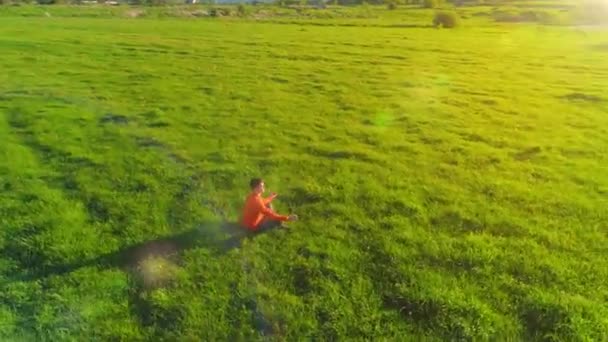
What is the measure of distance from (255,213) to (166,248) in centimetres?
150

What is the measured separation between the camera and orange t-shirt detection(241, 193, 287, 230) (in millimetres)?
8766

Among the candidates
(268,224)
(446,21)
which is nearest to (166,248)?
(268,224)

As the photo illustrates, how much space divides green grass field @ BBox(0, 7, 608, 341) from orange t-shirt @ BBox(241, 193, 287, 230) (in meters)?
0.35

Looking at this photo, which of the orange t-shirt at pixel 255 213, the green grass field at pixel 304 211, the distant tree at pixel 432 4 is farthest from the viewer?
the distant tree at pixel 432 4

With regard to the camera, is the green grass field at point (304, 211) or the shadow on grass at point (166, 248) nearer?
the green grass field at point (304, 211)

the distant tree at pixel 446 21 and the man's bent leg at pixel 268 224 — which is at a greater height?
the distant tree at pixel 446 21

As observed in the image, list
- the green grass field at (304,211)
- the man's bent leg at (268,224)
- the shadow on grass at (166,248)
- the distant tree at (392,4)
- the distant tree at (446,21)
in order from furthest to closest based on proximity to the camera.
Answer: the distant tree at (392,4)
the distant tree at (446,21)
the man's bent leg at (268,224)
the shadow on grass at (166,248)
the green grass field at (304,211)

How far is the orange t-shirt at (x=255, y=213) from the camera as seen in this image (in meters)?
8.77

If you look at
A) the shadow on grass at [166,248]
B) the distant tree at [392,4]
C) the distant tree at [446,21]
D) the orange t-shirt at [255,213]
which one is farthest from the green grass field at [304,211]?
the distant tree at [392,4]

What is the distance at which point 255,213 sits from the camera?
28.9 ft

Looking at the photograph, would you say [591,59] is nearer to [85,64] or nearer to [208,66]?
[208,66]

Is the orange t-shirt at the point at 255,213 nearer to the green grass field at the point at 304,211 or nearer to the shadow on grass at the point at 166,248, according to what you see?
the shadow on grass at the point at 166,248

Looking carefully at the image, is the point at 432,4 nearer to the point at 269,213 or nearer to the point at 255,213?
the point at 269,213

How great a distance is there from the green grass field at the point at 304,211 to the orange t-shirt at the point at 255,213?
0.35 meters
